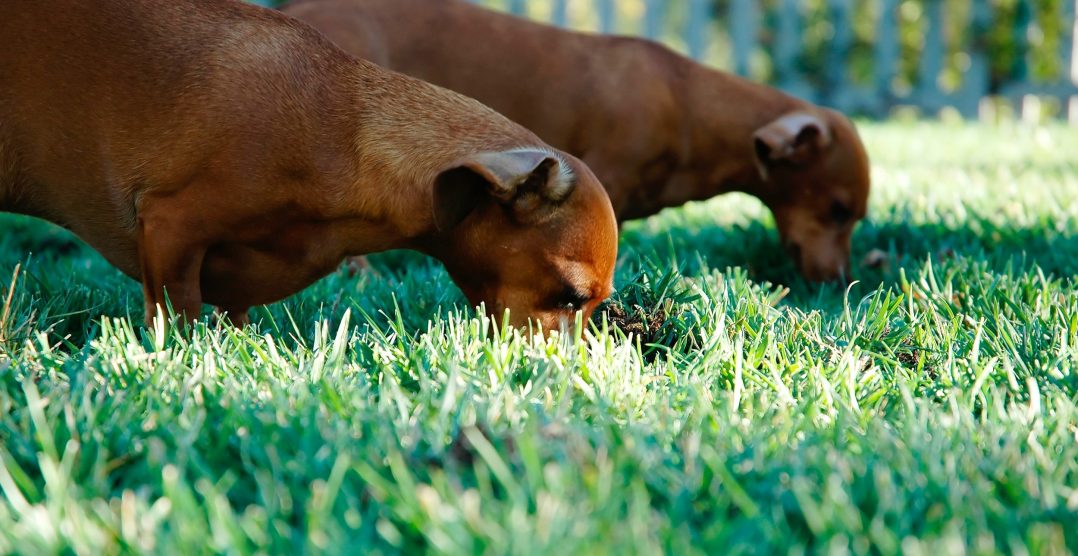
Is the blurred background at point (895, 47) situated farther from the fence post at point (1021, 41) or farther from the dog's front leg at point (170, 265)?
the dog's front leg at point (170, 265)

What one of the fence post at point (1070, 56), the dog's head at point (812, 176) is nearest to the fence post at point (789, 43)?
the fence post at point (1070, 56)

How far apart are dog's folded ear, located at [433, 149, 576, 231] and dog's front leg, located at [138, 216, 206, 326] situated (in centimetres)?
60

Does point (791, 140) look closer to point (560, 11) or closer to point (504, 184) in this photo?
point (504, 184)

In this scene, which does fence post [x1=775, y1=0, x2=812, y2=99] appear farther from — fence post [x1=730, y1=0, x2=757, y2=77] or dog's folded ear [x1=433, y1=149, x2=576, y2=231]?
dog's folded ear [x1=433, y1=149, x2=576, y2=231]

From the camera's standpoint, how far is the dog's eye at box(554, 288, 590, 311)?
290 cm

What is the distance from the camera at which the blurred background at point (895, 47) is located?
1122 centimetres

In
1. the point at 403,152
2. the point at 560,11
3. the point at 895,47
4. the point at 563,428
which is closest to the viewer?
the point at 563,428

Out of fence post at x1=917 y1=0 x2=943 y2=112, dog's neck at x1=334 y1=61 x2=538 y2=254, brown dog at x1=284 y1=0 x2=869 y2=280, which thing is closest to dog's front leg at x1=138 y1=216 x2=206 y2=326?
dog's neck at x1=334 y1=61 x2=538 y2=254

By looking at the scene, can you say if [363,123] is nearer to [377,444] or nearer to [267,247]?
[267,247]

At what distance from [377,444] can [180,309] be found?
3.58 ft

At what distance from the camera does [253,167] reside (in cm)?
266

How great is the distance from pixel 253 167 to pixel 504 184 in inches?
23.8

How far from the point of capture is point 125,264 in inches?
116

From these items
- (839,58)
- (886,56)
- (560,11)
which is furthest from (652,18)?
(886,56)
